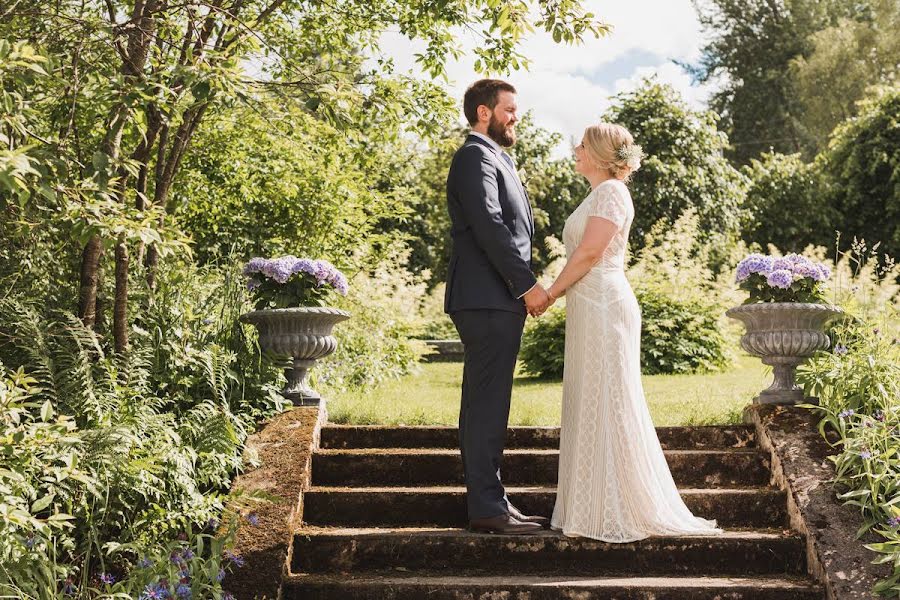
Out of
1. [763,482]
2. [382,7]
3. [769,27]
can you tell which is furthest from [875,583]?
[769,27]

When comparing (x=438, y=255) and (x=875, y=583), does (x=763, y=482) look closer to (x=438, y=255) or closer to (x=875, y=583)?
(x=875, y=583)

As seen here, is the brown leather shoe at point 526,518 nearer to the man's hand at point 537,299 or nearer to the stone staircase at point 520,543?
the stone staircase at point 520,543

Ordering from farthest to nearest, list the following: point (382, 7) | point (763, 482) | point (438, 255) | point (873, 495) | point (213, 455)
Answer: point (438, 255)
point (382, 7)
point (763, 482)
point (213, 455)
point (873, 495)

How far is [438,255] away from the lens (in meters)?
20.7

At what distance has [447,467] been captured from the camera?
17.7ft

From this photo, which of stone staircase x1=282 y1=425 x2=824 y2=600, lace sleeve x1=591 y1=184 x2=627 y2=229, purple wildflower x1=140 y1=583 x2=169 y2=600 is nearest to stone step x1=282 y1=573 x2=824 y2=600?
stone staircase x1=282 y1=425 x2=824 y2=600

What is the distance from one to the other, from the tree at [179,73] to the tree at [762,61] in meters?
23.1

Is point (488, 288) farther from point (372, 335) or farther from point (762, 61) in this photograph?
point (762, 61)

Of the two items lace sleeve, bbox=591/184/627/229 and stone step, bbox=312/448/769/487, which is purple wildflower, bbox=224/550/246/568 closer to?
stone step, bbox=312/448/769/487

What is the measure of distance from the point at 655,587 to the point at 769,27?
95.5 feet

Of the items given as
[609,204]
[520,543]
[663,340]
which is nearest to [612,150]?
[609,204]

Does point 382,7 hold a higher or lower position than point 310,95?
higher

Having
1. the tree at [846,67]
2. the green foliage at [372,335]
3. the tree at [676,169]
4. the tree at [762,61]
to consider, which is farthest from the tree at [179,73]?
the tree at [762,61]

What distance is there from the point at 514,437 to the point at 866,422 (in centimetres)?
189
